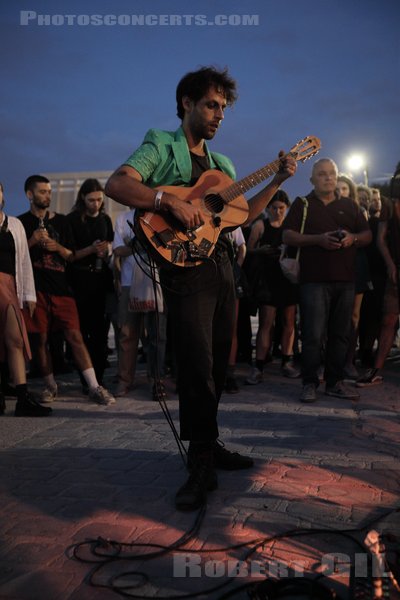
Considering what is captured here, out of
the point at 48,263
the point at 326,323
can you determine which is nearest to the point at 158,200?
the point at 48,263

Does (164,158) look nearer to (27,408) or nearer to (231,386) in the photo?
(27,408)

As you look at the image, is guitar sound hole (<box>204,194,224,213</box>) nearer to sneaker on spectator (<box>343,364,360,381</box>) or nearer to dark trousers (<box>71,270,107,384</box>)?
dark trousers (<box>71,270,107,384</box>)

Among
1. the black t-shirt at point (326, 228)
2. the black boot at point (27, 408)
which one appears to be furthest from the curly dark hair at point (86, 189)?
the black boot at point (27, 408)

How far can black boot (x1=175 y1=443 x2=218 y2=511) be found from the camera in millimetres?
3402

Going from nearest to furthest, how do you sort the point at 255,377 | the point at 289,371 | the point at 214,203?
the point at 214,203 < the point at 255,377 < the point at 289,371

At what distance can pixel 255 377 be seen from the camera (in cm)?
782

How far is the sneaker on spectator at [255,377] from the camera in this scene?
7773mm

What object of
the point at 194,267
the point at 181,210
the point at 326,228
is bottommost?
the point at 194,267

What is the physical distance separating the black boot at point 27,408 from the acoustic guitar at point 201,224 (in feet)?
10.1

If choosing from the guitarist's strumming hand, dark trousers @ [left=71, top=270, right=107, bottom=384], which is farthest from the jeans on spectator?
the guitarist's strumming hand

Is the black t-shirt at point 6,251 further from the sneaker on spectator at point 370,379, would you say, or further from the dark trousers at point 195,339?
the sneaker on spectator at point 370,379

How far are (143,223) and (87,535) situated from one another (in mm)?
1691

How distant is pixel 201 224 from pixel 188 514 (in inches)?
63.3

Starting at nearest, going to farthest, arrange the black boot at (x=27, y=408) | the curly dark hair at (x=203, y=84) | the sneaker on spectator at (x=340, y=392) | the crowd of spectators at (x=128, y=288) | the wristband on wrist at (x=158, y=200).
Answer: the wristband on wrist at (x=158, y=200)
the curly dark hair at (x=203, y=84)
the black boot at (x=27, y=408)
the crowd of spectators at (x=128, y=288)
the sneaker on spectator at (x=340, y=392)
